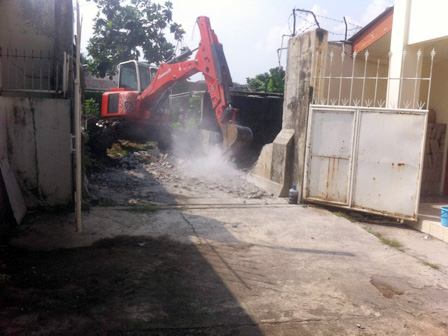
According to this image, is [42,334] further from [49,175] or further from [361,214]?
[361,214]

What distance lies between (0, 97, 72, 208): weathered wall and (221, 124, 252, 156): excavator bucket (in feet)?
15.2

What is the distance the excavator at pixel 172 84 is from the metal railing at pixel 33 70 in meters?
3.99

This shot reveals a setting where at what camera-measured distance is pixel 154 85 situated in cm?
1266

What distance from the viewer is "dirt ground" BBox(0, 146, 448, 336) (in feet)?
12.2

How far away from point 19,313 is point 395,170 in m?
6.18

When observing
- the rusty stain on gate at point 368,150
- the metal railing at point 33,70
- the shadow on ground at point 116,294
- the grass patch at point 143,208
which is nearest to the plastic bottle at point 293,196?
the rusty stain on gate at point 368,150

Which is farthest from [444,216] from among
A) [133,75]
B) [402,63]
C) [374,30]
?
[133,75]

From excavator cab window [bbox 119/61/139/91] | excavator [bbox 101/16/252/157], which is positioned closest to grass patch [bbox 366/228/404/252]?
excavator [bbox 101/16/252/157]

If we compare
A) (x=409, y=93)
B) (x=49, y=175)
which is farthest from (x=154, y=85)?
(x=409, y=93)

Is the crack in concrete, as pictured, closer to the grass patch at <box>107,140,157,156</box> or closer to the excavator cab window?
the grass patch at <box>107,140,157,156</box>

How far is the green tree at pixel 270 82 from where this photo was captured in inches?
766

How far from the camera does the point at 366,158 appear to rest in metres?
7.59

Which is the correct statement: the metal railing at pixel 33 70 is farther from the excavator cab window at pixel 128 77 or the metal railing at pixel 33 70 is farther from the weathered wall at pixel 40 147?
the excavator cab window at pixel 128 77

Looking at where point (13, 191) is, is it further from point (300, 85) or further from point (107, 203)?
point (300, 85)
